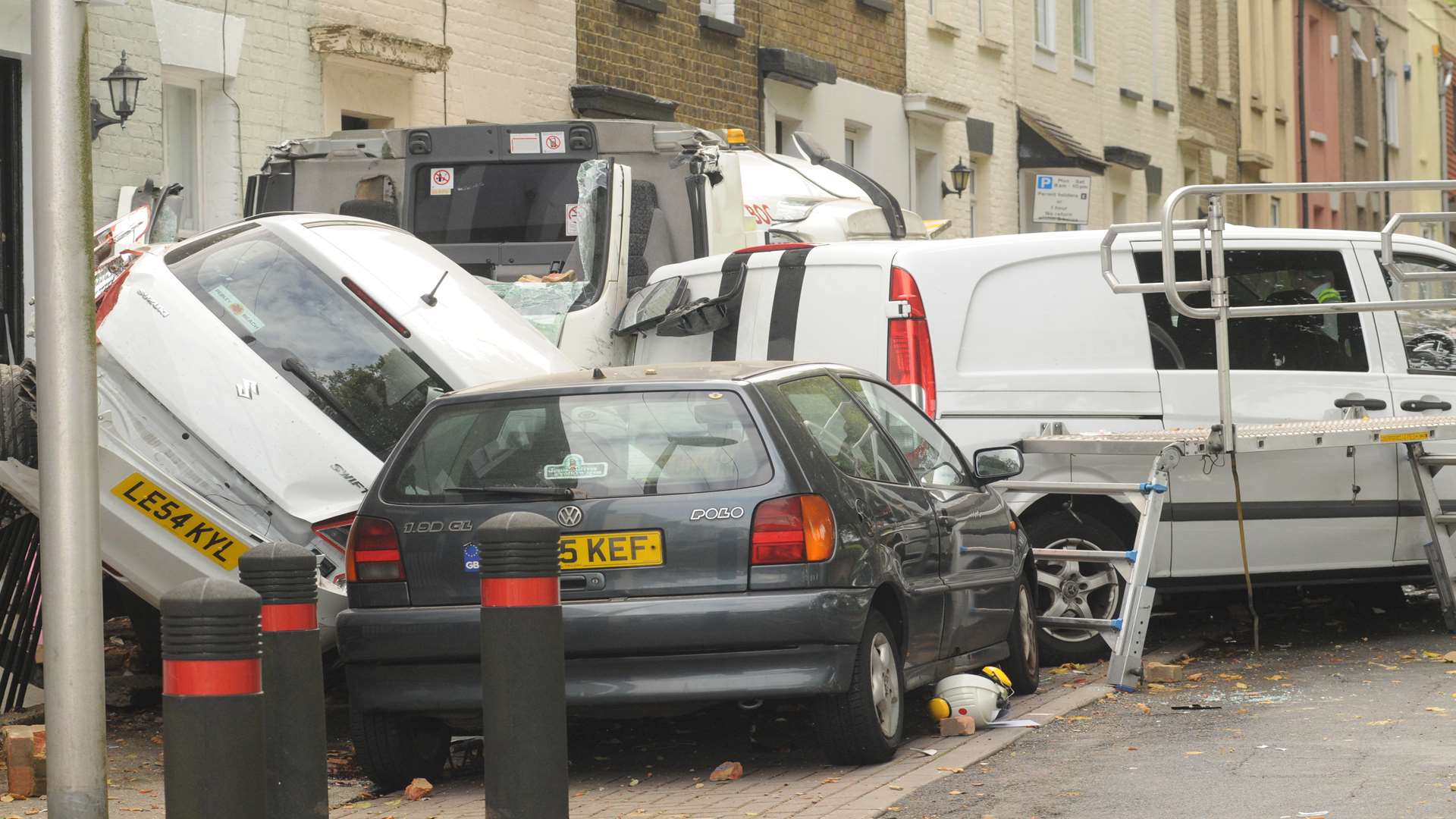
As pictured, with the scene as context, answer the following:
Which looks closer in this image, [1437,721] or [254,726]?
[254,726]

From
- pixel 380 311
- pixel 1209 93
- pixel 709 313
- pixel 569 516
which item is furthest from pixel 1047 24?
pixel 569 516

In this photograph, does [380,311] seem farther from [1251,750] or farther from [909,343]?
[1251,750]

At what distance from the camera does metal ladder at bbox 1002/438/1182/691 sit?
8.98m

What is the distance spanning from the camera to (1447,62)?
2238 inches

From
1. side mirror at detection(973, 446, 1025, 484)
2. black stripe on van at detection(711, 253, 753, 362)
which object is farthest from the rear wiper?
black stripe on van at detection(711, 253, 753, 362)

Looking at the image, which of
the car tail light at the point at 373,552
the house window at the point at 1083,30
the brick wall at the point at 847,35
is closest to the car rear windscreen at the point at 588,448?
the car tail light at the point at 373,552

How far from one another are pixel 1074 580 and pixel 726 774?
3041mm

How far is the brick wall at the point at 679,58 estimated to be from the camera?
19438mm

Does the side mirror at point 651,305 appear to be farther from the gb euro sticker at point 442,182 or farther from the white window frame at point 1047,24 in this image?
the white window frame at point 1047,24

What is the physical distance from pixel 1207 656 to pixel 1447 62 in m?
50.7

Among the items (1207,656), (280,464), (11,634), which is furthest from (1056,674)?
(11,634)

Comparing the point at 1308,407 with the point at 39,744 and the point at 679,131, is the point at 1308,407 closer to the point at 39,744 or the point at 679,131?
the point at 679,131

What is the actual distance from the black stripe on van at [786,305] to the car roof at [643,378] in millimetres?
2160

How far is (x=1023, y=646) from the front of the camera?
8953mm
